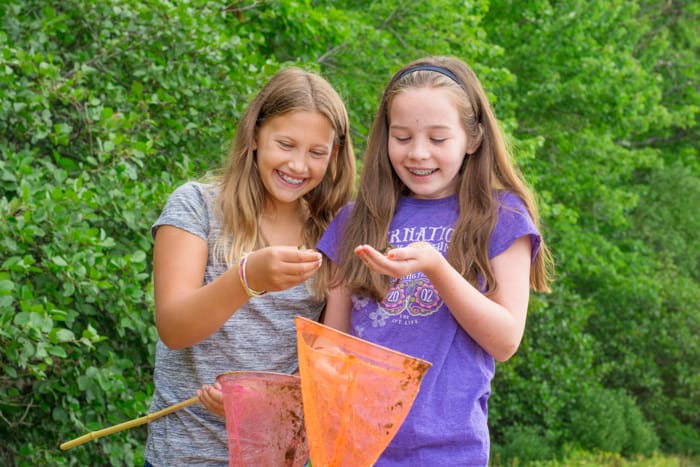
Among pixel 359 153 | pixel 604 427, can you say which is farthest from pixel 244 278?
pixel 604 427

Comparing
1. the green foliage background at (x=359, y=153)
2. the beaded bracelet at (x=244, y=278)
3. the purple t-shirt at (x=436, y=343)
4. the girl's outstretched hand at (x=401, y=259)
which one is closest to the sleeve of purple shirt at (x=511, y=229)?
the purple t-shirt at (x=436, y=343)

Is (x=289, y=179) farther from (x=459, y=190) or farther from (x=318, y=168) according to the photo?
(x=459, y=190)

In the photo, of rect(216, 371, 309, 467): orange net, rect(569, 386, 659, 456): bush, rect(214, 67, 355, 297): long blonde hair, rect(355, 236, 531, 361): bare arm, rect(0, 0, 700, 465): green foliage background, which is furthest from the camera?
rect(569, 386, 659, 456): bush

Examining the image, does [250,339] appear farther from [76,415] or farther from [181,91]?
[181,91]

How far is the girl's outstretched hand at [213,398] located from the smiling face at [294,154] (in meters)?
0.64

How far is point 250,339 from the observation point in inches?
100

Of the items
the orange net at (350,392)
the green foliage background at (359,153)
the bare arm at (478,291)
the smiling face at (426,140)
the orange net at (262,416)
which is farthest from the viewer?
the green foliage background at (359,153)

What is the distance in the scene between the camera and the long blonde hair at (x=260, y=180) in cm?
262

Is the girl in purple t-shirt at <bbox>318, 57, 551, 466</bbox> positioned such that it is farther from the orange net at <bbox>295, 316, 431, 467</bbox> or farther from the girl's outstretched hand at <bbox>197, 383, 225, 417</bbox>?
the girl's outstretched hand at <bbox>197, 383, 225, 417</bbox>

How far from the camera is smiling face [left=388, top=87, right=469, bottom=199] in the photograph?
251 centimetres

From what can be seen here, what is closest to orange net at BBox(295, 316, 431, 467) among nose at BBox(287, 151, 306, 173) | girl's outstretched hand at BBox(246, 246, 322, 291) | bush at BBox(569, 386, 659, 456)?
girl's outstretched hand at BBox(246, 246, 322, 291)

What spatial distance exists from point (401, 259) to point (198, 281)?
659mm

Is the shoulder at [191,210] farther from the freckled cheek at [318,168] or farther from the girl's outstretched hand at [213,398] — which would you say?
the girl's outstretched hand at [213,398]

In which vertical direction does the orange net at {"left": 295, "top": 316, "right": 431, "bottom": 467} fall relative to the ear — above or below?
below
